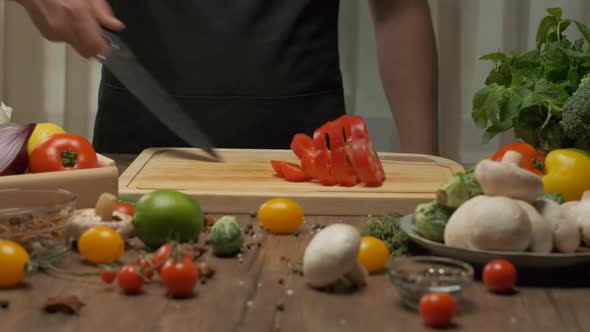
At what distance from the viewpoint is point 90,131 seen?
3264 millimetres

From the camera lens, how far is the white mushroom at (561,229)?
125cm

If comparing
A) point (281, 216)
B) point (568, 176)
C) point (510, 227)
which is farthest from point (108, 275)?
point (568, 176)

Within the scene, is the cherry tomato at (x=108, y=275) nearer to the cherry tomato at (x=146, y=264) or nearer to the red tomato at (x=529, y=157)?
the cherry tomato at (x=146, y=264)

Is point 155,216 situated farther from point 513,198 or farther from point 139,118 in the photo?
point 139,118

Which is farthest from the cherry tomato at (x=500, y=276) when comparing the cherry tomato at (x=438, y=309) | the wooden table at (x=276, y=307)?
the cherry tomato at (x=438, y=309)

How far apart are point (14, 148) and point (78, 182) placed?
160mm

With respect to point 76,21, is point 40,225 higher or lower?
lower

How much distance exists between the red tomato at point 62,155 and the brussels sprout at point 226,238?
41cm

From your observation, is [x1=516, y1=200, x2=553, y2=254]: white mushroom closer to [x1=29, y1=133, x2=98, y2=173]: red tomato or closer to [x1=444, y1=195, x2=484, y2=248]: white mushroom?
[x1=444, y1=195, x2=484, y2=248]: white mushroom

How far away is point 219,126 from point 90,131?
0.90 meters

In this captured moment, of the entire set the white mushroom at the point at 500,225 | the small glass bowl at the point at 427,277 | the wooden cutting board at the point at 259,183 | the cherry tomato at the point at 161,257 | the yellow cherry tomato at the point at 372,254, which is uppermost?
the white mushroom at the point at 500,225

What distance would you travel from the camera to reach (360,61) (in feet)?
10.5

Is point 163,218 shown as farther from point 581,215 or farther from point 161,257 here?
point 581,215

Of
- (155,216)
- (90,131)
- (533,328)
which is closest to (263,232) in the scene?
(155,216)
